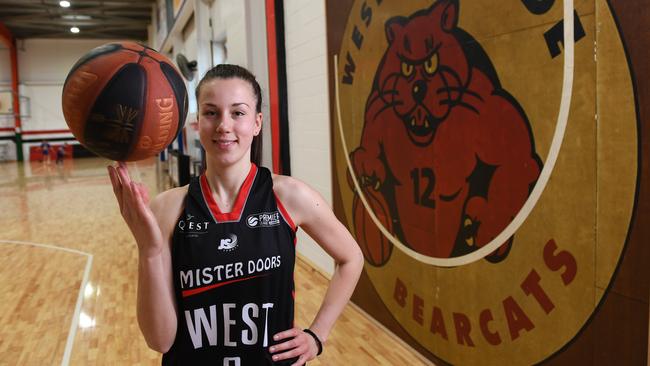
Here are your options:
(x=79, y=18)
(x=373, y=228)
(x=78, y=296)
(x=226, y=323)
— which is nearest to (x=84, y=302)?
(x=78, y=296)

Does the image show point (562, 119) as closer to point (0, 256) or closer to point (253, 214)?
point (253, 214)

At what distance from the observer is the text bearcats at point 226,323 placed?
3.83ft

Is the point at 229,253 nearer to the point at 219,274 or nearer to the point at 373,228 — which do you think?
the point at 219,274

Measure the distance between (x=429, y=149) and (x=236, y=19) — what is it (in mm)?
4155

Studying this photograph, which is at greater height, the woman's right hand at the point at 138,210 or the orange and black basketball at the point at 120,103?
the orange and black basketball at the point at 120,103

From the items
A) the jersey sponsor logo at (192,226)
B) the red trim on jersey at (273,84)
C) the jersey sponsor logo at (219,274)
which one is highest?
the red trim on jersey at (273,84)

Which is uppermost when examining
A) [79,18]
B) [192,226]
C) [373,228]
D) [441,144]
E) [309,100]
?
[79,18]

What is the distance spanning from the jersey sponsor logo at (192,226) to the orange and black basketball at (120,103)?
0.19 metres

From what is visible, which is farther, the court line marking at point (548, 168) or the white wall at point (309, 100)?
the white wall at point (309, 100)

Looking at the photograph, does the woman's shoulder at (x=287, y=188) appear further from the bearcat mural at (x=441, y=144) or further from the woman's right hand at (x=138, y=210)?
the bearcat mural at (x=441, y=144)

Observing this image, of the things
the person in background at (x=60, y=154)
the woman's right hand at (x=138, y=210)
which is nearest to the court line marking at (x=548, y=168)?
the woman's right hand at (x=138, y=210)

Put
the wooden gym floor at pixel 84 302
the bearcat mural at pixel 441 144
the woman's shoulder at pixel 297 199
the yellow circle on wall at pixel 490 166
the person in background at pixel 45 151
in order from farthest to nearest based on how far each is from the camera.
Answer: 1. the person in background at pixel 45 151
2. the wooden gym floor at pixel 84 302
3. the bearcat mural at pixel 441 144
4. the yellow circle on wall at pixel 490 166
5. the woman's shoulder at pixel 297 199

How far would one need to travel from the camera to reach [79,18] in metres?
16.8

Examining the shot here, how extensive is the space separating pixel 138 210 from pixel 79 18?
18.4m
